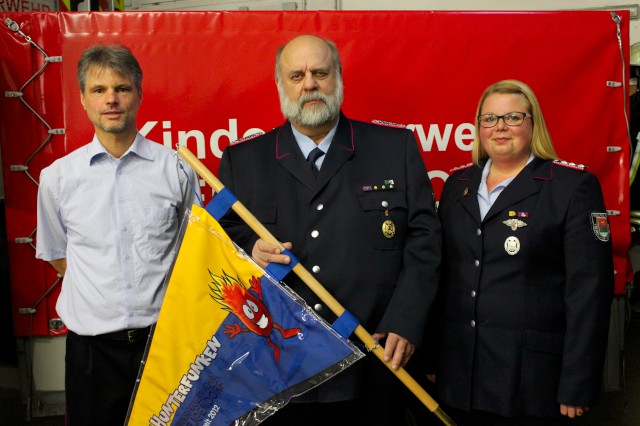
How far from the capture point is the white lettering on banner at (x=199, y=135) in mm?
3215

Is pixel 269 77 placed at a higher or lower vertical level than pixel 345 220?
higher

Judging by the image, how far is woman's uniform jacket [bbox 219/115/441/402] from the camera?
213 cm

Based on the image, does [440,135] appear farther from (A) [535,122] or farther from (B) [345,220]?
(B) [345,220]

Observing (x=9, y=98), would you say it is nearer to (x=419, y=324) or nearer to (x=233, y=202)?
(x=233, y=202)

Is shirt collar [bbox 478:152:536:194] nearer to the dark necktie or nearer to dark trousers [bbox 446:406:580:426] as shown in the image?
the dark necktie

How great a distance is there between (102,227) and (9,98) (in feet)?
4.17

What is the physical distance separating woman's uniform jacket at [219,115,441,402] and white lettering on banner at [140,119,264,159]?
39.4 inches

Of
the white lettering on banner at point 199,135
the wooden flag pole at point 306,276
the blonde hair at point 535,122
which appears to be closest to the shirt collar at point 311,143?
the wooden flag pole at point 306,276

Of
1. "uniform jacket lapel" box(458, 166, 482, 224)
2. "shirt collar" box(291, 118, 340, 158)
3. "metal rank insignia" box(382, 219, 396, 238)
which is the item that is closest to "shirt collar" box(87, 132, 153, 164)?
"shirt collar" box(291, 118, 340, 158)

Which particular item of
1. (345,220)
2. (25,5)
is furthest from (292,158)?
(25,5)

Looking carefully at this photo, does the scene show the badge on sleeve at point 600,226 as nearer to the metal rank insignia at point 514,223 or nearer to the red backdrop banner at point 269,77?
the metal rank insignia at point 514,223

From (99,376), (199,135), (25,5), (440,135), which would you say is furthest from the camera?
(25,5)

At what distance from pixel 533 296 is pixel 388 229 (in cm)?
52

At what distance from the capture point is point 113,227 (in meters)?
2.32
